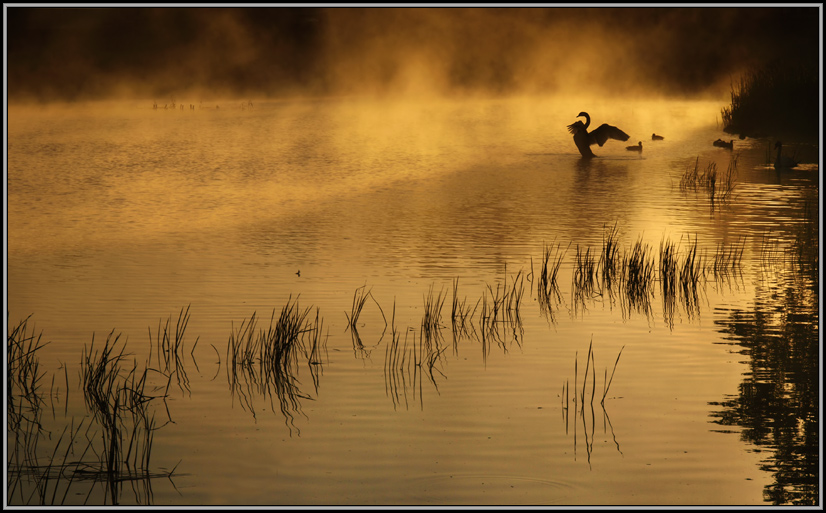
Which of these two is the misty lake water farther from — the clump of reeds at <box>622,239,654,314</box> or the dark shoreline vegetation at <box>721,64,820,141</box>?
the dark shoreline vegetation at <box>721,64,820,141</box>

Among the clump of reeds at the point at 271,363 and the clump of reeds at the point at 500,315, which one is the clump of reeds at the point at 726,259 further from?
the clump of reeds at the point at 271,363

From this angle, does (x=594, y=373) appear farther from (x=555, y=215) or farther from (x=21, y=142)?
(x=21, y=142)

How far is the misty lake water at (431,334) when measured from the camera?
5.75m

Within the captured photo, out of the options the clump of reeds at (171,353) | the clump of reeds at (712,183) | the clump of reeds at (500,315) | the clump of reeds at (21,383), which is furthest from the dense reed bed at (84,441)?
the clump of reeds at (712,183)

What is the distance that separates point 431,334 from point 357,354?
0.78m

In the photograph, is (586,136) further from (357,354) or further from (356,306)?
(357,354)

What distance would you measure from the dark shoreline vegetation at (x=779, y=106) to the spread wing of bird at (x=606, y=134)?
21.7 ft

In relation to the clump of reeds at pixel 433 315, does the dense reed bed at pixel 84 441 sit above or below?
below

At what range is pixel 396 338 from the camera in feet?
28.3

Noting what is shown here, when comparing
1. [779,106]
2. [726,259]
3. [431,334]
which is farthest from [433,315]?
[779,106]

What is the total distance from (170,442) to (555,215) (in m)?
11.1

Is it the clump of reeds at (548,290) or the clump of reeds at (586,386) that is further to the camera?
the clump of reeds at (548,290)

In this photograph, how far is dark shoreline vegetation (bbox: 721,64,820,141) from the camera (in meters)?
29.0

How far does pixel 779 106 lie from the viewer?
99.4ft
